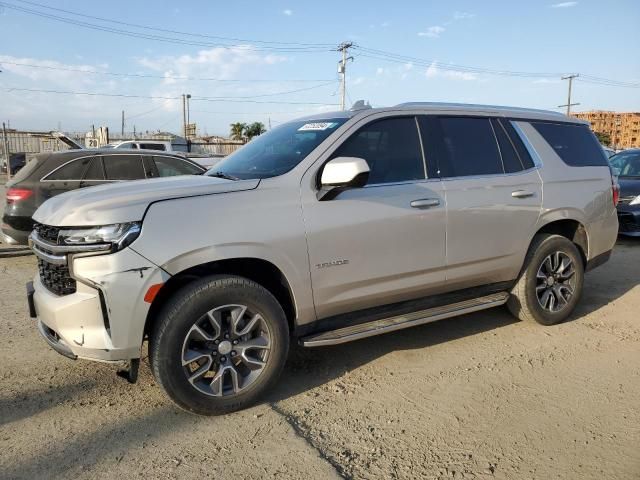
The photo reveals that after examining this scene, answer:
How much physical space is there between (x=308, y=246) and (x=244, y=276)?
0.47 meters

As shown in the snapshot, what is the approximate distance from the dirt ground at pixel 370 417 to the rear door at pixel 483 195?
0.70 metres

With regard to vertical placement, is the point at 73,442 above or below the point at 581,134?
below

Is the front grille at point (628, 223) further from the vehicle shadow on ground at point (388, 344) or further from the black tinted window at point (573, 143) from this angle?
the black tinted window at point (573, 143)

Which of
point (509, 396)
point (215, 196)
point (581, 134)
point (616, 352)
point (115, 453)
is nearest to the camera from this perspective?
point (115, 453)

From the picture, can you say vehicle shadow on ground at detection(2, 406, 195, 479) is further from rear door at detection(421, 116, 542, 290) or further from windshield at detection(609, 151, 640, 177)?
windshield at detection(609, 151, 640, 177)

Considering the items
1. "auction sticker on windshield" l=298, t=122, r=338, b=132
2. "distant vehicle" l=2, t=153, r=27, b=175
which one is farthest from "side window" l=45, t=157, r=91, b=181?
"distant vehicle" l=2, t=153, r=27, b=175

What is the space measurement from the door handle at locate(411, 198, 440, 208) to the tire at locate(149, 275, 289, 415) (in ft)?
4.18

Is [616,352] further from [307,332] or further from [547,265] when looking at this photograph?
[307,332]

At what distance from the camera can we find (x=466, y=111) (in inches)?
172

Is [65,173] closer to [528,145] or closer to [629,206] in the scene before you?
[528,145]

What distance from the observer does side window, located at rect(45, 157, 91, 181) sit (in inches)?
290

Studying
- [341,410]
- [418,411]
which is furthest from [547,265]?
[341,410]

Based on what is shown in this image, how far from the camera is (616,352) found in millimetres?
4207

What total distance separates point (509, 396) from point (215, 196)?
2.29 meters
